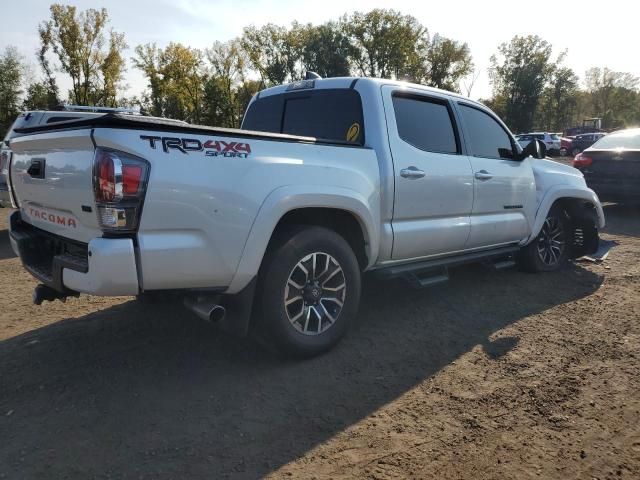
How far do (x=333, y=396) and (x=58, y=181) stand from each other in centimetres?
208

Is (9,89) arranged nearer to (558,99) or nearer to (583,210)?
(583,210)

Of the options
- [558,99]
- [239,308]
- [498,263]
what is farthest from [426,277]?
[558,99]

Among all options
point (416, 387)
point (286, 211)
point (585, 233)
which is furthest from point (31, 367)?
point (585, 233)

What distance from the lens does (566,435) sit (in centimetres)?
261

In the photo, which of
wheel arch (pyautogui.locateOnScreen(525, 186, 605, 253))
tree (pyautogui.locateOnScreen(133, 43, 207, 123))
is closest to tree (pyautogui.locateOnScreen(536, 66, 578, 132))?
Result: tree (pyautogui.locateOnScreen(133, 43, 207, 123))

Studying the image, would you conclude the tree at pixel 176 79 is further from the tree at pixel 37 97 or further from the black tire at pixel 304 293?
the black tire at pixel 304 293

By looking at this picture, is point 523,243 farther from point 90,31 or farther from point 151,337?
point 90,31

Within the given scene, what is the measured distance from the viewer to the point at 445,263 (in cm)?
438

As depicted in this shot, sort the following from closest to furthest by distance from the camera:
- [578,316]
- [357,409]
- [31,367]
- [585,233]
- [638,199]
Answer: [357,409] → [31,367] → [578,316] → [585,233] → [638,199]

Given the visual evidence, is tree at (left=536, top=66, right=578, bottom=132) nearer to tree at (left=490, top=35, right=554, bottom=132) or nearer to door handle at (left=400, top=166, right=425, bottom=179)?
tree at (left=490, top=35, right=554, bottom=132)

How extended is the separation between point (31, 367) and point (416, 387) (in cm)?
257

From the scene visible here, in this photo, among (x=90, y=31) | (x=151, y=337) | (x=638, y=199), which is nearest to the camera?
(x=151, y=337)

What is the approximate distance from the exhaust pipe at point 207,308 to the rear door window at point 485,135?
2.99 metres

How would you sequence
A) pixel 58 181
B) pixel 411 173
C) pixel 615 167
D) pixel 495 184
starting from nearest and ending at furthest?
1. pixel 58 181
2. pixel 411 173
3. pixel 495 184
4. pixel 615 167
